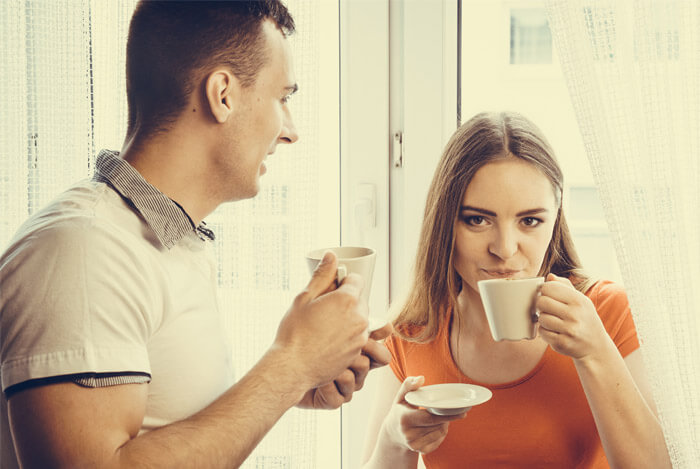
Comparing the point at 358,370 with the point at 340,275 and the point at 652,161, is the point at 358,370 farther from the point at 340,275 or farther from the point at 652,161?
the point at 652,161

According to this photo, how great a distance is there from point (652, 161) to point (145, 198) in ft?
→ 3.13

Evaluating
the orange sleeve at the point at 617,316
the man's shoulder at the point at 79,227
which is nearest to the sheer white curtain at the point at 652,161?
the orange sleeve at the point at 617,316

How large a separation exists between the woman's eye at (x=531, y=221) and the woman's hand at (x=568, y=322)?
223 millimetres

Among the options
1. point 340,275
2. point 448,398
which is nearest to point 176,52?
point 340,275

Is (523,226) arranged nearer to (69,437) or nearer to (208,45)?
(208,45)

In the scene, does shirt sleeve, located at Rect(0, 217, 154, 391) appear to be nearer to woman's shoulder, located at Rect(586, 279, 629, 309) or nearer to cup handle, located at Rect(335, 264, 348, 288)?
cup handle, located at Rect(335, 264, 348, 288)

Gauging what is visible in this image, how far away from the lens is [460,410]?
1.09 meters

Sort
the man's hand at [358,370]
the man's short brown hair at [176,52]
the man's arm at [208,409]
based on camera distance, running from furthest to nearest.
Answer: the man's hand at [358,370]
the man's short brown hair at [176,52]
the man's arm at [208,409]

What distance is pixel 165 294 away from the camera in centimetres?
95

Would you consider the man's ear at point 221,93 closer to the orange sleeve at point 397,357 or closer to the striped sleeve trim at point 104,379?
the striped sleeve trim at point 104,379

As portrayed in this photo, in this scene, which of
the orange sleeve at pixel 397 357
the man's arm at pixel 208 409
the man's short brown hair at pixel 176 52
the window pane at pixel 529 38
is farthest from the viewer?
the window pane at pixel 529 38

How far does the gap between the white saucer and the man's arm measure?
0.68ft

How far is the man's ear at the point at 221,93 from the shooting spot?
1028 millimetres

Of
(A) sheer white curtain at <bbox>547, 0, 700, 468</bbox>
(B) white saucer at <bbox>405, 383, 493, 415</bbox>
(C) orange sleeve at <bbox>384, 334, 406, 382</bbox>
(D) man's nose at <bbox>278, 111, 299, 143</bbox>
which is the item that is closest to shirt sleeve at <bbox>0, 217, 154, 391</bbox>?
(D) man's nose at <bbox>278, 111, 299, 143</bbox>
